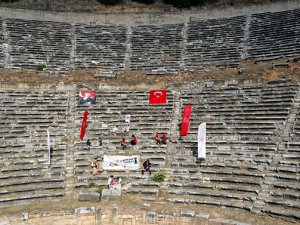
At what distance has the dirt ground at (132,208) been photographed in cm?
1498

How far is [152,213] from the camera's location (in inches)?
619

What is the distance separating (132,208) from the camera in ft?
53.1

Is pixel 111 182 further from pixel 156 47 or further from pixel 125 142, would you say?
pixel 156 47

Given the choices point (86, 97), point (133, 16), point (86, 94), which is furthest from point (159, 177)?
point (133, 16)

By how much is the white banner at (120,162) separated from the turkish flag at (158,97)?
18.0 feet

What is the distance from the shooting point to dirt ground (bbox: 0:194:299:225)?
15.0m

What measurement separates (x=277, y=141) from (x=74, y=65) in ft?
54.8

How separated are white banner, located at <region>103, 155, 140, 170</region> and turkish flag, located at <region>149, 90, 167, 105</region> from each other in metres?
5.49

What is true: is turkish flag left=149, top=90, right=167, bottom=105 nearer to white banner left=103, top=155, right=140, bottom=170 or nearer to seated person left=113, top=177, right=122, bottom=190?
white banner left=103, top=155, right=140, bottom=170

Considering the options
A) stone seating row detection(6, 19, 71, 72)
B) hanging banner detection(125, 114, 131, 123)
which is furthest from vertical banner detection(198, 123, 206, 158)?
stone seating row detection(6, 19, 71, 72)

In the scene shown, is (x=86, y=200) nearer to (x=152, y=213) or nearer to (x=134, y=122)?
(x=152, y=213)

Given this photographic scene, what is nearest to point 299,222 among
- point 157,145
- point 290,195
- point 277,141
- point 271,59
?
point 290,195

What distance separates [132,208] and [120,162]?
3166mm

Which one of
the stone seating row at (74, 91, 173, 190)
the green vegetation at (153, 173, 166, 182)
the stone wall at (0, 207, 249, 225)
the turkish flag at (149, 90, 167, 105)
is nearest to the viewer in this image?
the stone wall at (0, 207, 249, 225)
